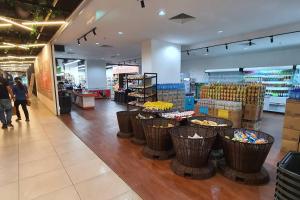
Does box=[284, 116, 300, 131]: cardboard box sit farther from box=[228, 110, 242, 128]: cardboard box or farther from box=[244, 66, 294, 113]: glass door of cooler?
box=[244, 66, 294, 113]: glass door of cooler

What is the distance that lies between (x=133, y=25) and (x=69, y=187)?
4377 millimetres

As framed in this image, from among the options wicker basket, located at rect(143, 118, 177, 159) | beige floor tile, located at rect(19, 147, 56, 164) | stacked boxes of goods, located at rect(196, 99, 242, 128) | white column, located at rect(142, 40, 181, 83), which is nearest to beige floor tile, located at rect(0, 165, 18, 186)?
beige floor tile, located at rect(19, 147, 56, 164)

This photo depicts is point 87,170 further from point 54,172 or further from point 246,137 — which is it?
point 246,137

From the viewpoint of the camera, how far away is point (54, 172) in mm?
2885

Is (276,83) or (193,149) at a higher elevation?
(276,83)

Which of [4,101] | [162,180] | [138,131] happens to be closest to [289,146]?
[162,180]

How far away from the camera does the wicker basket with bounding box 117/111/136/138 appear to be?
4367mm

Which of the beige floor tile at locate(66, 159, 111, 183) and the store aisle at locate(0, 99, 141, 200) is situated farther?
the beige floor tile at locate(66, 159, 111, 183)

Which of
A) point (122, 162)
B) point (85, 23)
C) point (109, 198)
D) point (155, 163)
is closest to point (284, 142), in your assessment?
point (155, 163)

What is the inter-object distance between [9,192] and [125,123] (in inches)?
99.4

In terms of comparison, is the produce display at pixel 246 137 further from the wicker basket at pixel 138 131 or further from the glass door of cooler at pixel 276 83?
the glass door of cooler at pixel 276 83

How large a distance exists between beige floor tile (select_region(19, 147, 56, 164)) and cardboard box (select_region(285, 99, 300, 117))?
16.3 feet

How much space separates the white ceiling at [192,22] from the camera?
372cm

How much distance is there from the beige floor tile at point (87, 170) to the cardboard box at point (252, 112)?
413cm
